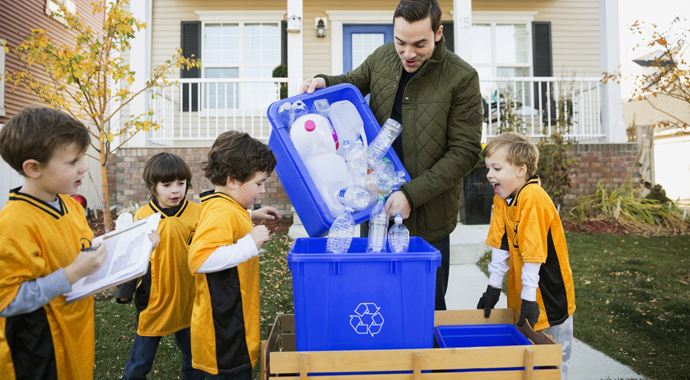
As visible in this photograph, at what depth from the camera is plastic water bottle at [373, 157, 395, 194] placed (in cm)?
212

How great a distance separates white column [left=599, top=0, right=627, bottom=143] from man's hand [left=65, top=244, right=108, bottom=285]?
Answer: 28.7ft

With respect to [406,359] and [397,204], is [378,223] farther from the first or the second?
[406,359]

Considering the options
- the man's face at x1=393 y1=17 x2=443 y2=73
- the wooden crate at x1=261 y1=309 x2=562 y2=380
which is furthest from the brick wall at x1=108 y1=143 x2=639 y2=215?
the wooden crate at x1=261 y1=309 x2=562 y2=380

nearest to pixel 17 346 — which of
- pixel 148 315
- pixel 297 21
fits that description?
pixel 148 315

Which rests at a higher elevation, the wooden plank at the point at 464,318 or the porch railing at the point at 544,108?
the porch railing at the point at 544,108

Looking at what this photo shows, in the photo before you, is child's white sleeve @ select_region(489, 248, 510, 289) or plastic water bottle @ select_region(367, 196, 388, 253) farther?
child's white sleeve @ select_region(489, 248, 510, 289)

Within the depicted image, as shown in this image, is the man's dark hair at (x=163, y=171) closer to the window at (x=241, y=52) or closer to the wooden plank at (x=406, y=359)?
the wooden plank at (x=406, y=359)

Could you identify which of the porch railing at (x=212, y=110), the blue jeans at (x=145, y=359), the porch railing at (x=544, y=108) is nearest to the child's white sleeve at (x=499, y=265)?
the blue jeans at (x=145, y=359)

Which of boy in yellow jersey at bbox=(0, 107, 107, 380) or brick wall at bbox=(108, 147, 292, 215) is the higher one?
brick wall at bbox=(108, 147, 292, 215)

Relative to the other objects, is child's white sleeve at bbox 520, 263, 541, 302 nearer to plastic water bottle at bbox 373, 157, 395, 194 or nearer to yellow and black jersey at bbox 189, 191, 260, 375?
plastic water bottle at bbox 373, 157, 395, 194

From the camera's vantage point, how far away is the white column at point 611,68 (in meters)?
7.74

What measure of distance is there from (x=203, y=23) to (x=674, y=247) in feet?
31.1

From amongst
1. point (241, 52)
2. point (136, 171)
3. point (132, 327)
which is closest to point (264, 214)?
point (132, 327)

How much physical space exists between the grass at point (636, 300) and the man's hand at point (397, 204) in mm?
2055
